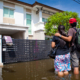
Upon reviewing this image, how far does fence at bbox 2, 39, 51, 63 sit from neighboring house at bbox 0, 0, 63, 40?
15.6 feet

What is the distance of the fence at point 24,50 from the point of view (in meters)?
5.19

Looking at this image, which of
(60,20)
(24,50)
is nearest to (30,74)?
(24,50)

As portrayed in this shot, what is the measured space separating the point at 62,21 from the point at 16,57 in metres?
6.06

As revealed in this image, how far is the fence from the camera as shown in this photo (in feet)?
17.0

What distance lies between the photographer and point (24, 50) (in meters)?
5.69

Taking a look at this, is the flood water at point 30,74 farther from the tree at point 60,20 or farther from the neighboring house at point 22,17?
the neighboring house at point 22,17

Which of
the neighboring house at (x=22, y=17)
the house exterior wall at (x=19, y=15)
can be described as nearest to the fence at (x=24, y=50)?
the neighboring house at (x=22, y=17)

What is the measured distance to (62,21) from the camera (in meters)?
8.88

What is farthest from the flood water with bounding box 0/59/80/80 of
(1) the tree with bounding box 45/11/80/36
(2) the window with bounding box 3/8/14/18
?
(2) the window with bounding box 3/8/14/18

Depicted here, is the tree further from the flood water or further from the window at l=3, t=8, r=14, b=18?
the flood water

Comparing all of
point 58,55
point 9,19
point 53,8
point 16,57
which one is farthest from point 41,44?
point 53,8

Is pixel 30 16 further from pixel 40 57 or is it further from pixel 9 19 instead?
pixel 40 57

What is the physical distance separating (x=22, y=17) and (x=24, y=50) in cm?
780

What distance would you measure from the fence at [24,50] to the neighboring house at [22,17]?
15.6 ft
